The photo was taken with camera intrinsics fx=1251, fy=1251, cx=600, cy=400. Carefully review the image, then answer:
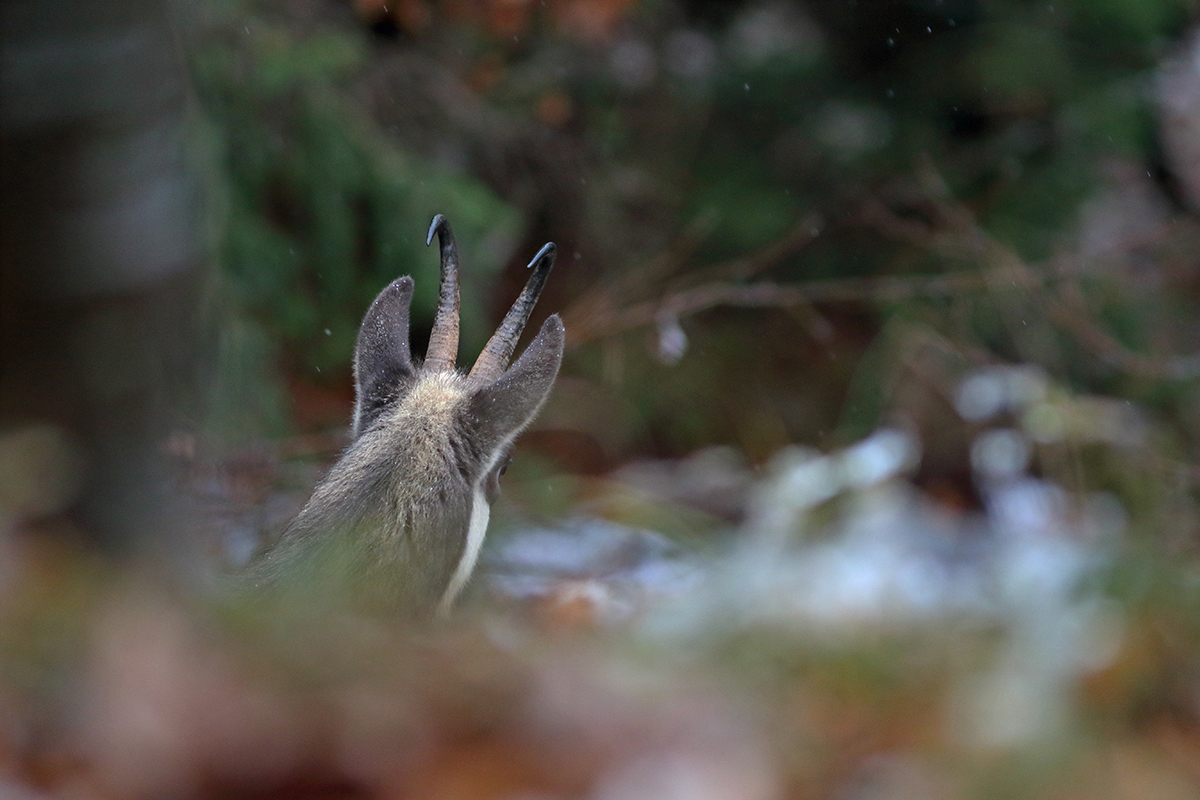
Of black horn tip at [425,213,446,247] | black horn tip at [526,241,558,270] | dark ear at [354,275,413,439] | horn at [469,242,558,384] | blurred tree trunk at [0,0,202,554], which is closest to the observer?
blurred tree trunk at [0,0,202,554]

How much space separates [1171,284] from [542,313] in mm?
3895

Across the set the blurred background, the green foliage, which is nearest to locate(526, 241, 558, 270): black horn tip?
the blurred background

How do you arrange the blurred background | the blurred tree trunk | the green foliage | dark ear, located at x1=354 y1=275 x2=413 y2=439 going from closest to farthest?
the blurred background → the blurred tree trunk → dark ear, located at x1=354 y1=275 x2=413 y2=439 → the green foliage

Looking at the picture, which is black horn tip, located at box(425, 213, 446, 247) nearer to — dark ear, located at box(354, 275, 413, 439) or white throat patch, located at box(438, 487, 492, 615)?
dark ear, located at box(354, 275, 413, 439)

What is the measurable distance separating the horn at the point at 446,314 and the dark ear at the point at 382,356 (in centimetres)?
7

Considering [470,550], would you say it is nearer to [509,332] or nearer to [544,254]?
[509,332]

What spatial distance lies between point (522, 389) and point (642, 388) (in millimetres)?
5003

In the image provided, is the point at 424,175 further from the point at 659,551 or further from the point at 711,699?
the point at 711,699

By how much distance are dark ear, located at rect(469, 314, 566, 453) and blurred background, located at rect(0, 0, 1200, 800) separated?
0.47 metres

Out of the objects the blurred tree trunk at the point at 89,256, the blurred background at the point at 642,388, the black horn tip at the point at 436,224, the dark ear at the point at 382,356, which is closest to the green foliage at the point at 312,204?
the blurred background at the point at 642,388

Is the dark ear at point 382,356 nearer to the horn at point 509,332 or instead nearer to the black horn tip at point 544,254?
the horn at point 509,332

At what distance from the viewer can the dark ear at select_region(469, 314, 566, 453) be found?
288cm

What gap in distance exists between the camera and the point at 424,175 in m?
5.38

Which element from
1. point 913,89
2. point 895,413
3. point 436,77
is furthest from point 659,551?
point 913,89
